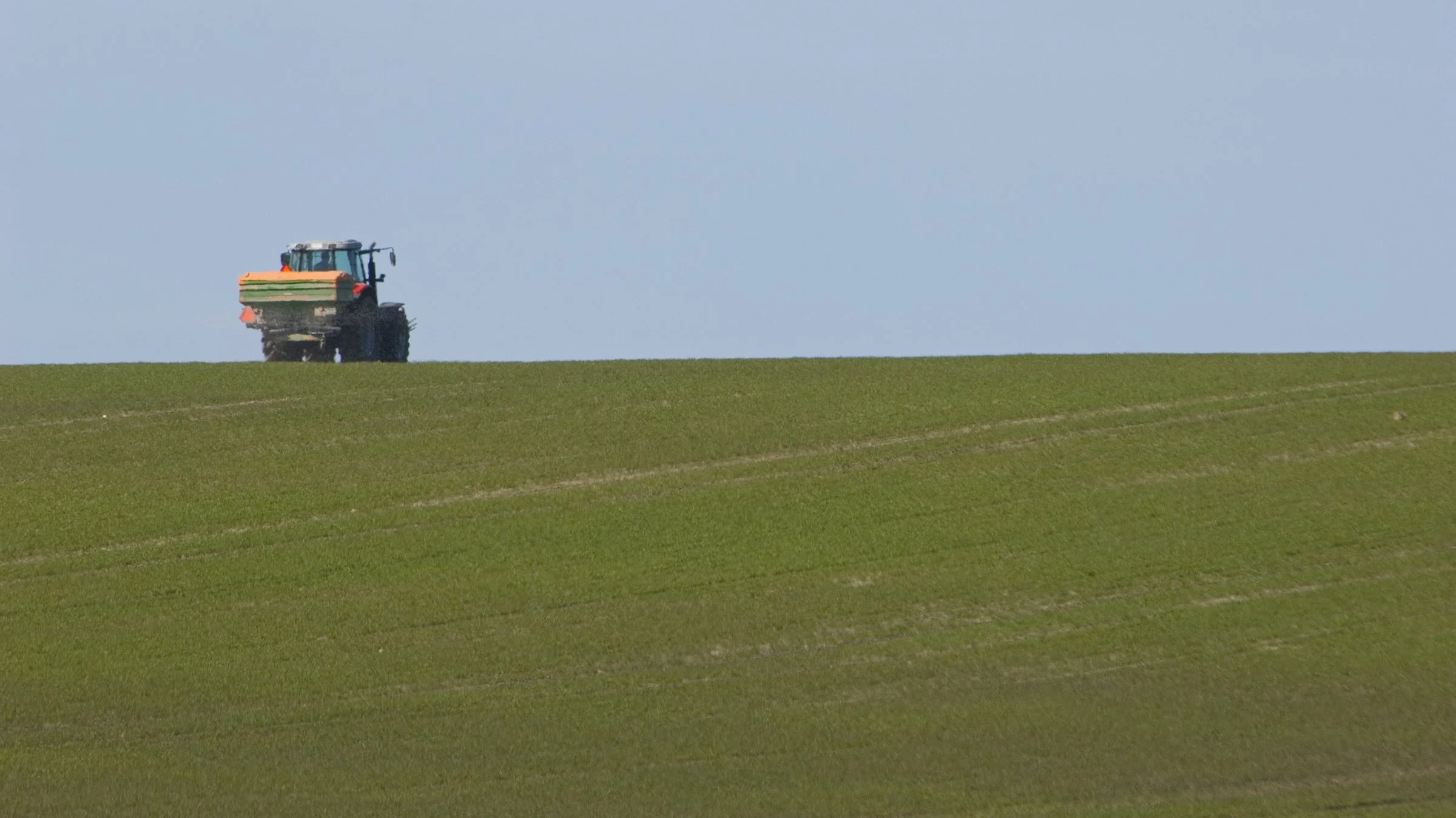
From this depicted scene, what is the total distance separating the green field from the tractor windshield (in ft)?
16.8

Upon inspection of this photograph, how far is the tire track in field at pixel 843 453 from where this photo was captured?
23.1 m

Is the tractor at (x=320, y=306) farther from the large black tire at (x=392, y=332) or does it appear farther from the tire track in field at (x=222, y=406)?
the tire track in field at (x=222, y=406)

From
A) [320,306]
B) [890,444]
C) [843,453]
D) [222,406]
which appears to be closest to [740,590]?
[843,453]

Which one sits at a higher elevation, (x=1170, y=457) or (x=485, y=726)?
(x=1170, y=457)

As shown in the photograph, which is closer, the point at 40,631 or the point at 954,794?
the point at 954,794

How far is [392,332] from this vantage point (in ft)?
126

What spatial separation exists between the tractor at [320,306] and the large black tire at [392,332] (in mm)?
28

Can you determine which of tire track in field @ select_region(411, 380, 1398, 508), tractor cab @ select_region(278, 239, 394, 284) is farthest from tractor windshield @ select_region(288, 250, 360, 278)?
tire track in field @ select_region(411, 380, 1398, 508)

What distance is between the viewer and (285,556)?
22234mm

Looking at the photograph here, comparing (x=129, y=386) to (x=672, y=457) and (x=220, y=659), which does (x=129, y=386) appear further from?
(x=220, y=659)

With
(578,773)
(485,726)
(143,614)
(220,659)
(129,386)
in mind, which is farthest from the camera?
(129,386)

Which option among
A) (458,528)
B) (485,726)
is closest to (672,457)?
(458,528)

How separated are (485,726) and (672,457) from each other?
32.1ft

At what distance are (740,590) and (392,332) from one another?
1942 centimetres
